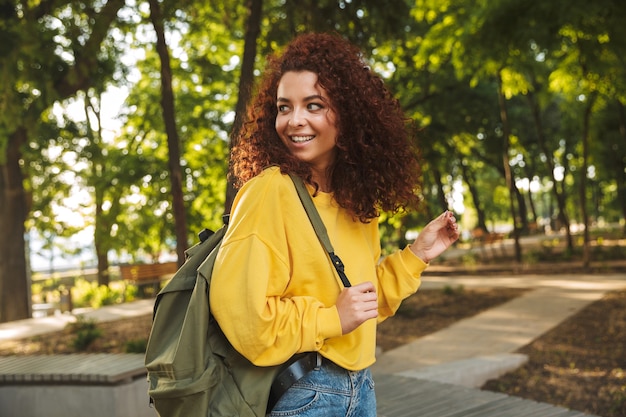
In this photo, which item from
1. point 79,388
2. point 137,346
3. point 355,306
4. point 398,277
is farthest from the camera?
point 137,346

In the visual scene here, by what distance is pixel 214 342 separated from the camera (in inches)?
65.7

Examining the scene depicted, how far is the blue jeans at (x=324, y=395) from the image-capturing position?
68.4 inches

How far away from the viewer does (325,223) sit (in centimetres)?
185

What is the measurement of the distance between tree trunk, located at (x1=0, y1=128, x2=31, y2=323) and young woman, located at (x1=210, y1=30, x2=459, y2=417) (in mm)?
14202

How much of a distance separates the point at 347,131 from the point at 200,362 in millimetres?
796

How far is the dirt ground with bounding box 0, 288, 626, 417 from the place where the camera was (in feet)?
19.2

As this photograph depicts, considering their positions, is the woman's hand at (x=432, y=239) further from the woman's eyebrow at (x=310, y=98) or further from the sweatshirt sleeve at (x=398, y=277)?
the woman's eyebrow at (x=310, y=98)

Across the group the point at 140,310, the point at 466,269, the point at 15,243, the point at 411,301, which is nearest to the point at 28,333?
the point at 140,310

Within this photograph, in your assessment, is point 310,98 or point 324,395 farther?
point 310,98

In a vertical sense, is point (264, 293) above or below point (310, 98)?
below

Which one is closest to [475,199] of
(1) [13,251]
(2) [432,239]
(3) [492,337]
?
(1) [13,251]

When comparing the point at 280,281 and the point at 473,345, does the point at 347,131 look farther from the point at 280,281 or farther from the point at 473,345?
the point at 473,345

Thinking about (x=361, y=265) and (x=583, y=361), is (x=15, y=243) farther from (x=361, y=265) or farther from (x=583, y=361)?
(x=361, y=265)

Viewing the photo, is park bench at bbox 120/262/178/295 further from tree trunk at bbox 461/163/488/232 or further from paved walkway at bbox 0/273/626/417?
tree trunk at bbox 461/163/488/232
